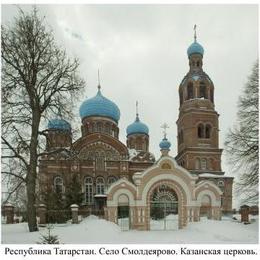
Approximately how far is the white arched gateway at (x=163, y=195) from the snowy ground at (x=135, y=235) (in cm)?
132

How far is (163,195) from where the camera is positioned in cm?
2038

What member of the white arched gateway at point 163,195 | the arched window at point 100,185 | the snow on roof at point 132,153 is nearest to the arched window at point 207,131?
the snow on roof at point 132,153

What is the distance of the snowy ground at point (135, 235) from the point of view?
13448 millimetres

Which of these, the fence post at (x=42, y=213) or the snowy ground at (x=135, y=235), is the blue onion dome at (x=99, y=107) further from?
the snowy ground at (x=135, y=235)

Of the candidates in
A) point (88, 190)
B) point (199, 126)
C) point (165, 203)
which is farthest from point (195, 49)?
point (165, 203)

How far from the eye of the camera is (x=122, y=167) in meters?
31.3

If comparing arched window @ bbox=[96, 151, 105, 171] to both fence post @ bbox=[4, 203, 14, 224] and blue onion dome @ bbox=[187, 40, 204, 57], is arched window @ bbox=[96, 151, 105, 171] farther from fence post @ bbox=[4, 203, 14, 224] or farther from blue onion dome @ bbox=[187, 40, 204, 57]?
fence post @ bbox=[4, 203, 14, 224]

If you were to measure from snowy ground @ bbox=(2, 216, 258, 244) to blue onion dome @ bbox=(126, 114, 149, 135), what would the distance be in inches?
746

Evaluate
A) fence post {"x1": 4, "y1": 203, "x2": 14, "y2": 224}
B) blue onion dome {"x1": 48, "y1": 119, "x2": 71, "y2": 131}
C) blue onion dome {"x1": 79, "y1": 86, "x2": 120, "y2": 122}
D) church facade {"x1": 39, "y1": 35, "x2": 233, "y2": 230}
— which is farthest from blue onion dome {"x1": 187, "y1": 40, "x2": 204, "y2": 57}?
fence post {"x1": 4, "y1": 203, "x2": 14, "y2": 224}
